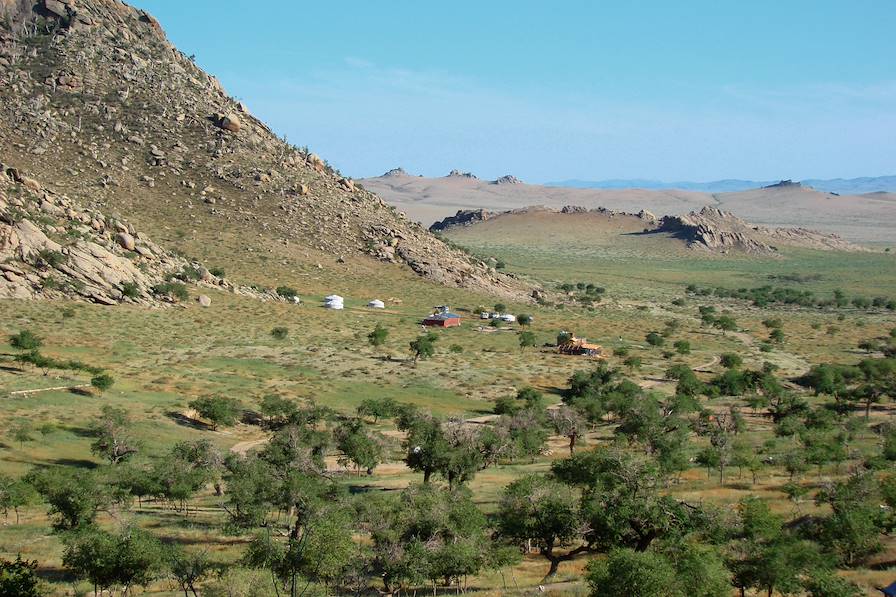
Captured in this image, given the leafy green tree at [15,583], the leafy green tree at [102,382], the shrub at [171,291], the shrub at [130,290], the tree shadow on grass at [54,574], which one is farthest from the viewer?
the shrub at [171,291]

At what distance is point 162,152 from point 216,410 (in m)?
70.4

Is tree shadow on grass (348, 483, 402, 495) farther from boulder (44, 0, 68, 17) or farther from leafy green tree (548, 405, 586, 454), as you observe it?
boulder (44, 0, 68, 17)

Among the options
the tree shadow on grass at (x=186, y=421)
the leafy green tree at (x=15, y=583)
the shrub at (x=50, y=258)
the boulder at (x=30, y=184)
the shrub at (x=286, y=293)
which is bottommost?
the tree shadow on grass at (x=186, y=421)

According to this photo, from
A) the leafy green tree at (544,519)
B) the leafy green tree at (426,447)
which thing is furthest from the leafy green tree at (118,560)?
the leafy green tree at (426,447)

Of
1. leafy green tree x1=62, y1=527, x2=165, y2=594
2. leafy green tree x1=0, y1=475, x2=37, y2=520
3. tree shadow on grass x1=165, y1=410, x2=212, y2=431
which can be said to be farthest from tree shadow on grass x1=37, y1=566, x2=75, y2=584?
tree shadow on grass x1=165, y1=410, x2=212, y2=431

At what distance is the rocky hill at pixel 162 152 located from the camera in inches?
4001

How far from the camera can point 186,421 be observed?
47969 millimetres

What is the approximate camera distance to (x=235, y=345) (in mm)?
68812

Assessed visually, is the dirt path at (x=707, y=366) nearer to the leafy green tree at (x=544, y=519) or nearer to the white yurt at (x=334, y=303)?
the white yurt at (x=334, y=303)

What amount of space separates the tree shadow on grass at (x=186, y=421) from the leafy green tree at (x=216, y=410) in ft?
1.38

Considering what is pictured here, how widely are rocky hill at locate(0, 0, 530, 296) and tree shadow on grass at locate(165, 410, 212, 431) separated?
49542mm

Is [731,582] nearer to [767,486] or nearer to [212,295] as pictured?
[767,486]

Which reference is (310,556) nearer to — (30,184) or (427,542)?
(427,542)

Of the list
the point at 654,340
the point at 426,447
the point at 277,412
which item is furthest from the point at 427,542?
the point at 654,340
